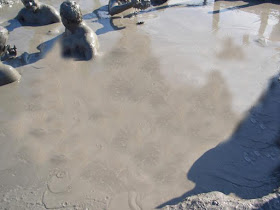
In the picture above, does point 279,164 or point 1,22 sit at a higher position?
point 1,22

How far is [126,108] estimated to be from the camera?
140 inches

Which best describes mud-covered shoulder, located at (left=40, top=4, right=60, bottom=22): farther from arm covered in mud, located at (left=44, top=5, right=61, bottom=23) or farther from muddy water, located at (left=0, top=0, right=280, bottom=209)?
muddy water, located at (left=0, top=0, right=280, bottom=209)

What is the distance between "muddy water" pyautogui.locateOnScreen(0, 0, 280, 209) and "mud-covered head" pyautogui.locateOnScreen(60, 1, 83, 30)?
650 millimetres

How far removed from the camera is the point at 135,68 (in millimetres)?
4398

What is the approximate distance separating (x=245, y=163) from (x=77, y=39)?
3527 millimetres

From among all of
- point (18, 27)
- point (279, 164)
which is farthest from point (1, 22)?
point (279, 164)

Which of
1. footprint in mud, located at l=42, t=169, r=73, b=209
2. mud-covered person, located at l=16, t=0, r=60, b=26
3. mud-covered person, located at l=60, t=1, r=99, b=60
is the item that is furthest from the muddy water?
mud-covered person, located at l=16, t=0, r=60, b=26

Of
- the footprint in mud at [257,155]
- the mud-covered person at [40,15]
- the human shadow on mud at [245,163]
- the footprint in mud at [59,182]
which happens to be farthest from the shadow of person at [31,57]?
the footprint in mud at [257,155]

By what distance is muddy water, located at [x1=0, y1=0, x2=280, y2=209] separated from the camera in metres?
2.61

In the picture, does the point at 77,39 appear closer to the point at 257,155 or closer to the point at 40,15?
the point at 40,15

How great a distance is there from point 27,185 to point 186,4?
6104mm

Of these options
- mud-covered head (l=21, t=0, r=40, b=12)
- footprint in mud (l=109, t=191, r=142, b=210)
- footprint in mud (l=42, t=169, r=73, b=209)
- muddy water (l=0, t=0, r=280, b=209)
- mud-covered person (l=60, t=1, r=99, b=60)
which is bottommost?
footprint in mud (l=109, t=191, r=142, b=210)

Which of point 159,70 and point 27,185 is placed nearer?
point 27,185

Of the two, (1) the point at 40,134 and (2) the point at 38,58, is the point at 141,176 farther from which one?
(2) the point at 38,58
